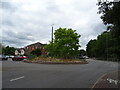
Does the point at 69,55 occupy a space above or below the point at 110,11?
below

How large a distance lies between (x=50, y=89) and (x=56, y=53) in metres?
30.9

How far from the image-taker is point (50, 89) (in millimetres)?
7043

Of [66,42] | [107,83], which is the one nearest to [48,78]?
[107,83]

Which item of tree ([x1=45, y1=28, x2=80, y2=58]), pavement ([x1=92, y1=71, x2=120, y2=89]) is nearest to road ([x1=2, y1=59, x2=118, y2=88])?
pavement ([x1=92, y1=71, x2=120, y2=89])

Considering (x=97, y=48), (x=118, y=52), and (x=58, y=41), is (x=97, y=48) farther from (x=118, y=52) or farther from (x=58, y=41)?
(x=118, y=52)

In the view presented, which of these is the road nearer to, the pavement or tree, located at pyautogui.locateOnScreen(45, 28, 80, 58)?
the pavement

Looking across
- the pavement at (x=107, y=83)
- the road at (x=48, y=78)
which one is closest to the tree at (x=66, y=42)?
the road at (x=48, y=78)


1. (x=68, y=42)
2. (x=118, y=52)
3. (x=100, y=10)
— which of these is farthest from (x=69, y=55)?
(x=100, y=10)

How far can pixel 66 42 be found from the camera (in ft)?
112

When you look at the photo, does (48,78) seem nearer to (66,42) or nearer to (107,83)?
(107,83)

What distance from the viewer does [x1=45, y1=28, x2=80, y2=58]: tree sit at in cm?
3422

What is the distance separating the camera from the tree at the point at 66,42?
34.2 meters

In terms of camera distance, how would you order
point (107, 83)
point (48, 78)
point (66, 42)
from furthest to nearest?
1. point (66, 42)
2. point (48, 78)
3. point (107, 83)

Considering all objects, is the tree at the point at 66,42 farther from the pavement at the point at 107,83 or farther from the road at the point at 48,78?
the pavement at the point at 107,83
